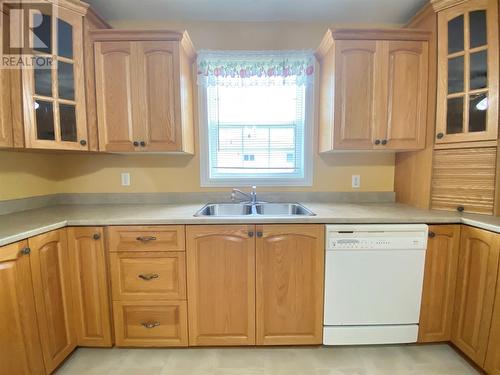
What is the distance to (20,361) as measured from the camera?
1.22 m

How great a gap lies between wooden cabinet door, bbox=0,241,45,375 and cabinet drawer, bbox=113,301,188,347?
16.1 inches

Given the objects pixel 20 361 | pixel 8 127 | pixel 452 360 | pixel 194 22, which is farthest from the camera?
pixel 194 22

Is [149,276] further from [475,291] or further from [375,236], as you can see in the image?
[475,291]

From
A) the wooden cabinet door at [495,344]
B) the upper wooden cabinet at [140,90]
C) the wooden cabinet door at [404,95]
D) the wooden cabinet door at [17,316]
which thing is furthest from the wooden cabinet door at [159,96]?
the wooden cabinet door at [495,344]

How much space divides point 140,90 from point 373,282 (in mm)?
2052

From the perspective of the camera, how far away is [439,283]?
1.57 m

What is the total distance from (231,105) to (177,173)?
767 mm

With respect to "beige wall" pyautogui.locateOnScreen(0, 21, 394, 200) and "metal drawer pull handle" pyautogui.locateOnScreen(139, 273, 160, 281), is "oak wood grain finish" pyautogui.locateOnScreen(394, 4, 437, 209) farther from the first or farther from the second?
"metal drawer pull handle" pyautogui.locateOnScreen(139, 273, 160, 281)

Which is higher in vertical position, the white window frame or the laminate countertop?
the white window frame

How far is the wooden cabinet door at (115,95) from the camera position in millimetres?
1721

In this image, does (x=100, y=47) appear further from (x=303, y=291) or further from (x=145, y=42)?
(x=303, y=291)

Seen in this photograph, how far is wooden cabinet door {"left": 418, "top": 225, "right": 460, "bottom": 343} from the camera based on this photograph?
1.54 meters

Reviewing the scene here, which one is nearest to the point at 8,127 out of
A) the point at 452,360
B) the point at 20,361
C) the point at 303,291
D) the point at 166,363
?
the point at 20,361

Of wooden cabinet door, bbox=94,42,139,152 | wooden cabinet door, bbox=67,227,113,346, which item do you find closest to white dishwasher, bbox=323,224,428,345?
wooden cabinet door, bbox=67,227,113,346
